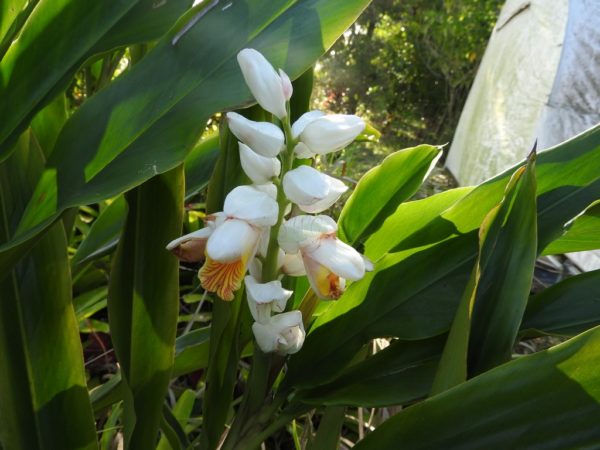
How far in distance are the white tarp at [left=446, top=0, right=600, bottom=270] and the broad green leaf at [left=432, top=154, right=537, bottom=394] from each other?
2.05 m

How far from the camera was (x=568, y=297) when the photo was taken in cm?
54

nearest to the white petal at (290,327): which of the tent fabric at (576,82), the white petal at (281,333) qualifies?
the white petal at (281,333)

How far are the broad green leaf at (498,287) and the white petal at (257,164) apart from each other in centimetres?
17

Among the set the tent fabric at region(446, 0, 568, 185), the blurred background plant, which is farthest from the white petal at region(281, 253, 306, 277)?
the blurred background plant

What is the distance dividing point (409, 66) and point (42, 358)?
6581mm

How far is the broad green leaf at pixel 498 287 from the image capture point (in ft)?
1.39

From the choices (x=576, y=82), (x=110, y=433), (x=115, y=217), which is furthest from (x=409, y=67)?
(x=110, y=433)

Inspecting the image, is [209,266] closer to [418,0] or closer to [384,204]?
[384,204]

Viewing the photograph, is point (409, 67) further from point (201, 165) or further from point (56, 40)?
point (56, 40)

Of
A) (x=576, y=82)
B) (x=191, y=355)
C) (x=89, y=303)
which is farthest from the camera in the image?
(x=576, y=82)

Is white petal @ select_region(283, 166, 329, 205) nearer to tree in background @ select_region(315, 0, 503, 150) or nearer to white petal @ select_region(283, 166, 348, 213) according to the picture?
white petal @ select_region(283, 166, 348, 213)

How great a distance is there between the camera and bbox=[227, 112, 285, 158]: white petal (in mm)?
416

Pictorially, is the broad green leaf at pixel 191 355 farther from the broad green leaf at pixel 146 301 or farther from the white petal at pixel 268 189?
the white petal at pixel 268 189

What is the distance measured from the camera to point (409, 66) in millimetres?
6641
